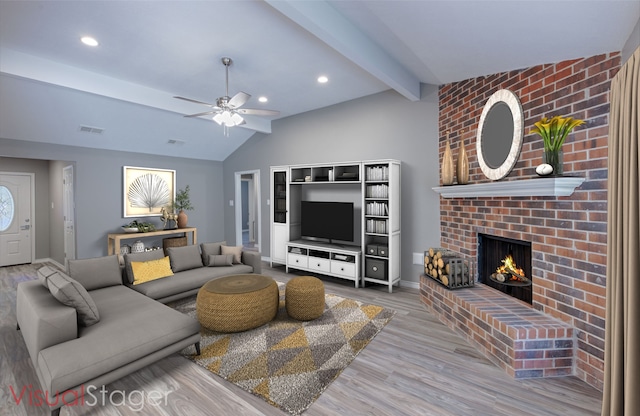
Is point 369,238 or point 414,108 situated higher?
point 414,108

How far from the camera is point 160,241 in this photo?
6.25 meters

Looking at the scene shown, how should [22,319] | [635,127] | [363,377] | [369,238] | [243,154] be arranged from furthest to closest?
[243,154]
[369,238]
[22,319]
[363,377]
[635,127]

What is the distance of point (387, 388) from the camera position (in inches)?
85.1

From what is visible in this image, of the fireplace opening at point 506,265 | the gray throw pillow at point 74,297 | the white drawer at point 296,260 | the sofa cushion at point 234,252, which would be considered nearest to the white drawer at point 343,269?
the white drawer at point 296,260

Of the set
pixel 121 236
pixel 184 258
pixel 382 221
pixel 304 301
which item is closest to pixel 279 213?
pixel 184 258

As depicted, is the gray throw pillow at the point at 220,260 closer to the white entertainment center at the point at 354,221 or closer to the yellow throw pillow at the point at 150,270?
the yellow throw pillow at the point at 150,270

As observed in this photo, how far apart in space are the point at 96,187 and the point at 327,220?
426 cm

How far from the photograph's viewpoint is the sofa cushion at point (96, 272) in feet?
10.4

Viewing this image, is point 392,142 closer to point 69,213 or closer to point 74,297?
point 74,297

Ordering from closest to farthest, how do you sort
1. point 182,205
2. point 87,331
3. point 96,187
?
point 87,331
point 96,187
point 182,205

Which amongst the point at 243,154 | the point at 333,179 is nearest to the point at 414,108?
the point at 333,179

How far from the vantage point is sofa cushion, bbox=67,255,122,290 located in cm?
318

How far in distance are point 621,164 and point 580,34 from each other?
64.6 inches

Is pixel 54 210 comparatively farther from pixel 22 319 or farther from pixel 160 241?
pixel 22 319
